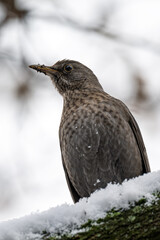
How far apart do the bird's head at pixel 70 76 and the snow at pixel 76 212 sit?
2.81 metres

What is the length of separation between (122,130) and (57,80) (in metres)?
1.33

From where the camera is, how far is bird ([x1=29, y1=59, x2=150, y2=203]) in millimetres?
3787

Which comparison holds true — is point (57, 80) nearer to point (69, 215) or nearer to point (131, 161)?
point (131, 161)

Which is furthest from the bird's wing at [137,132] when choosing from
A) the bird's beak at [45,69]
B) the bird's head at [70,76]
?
the bird's beak at [45,69]

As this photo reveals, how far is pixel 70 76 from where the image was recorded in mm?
4828

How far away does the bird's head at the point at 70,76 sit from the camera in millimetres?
4707

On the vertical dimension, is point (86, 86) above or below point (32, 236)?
above

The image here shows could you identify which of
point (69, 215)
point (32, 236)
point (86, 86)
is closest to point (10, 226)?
point (32, 236)

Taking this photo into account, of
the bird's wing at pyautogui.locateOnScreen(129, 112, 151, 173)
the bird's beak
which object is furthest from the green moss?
the bird's beak

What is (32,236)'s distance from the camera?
166 cm

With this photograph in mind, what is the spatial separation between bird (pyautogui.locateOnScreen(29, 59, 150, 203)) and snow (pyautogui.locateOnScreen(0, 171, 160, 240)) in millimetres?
1853

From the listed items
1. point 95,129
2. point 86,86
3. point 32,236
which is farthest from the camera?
point 86,86

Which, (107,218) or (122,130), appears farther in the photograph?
(122,130)

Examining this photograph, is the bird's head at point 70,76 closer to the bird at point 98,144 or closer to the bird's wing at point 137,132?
the bird at point 98,144
